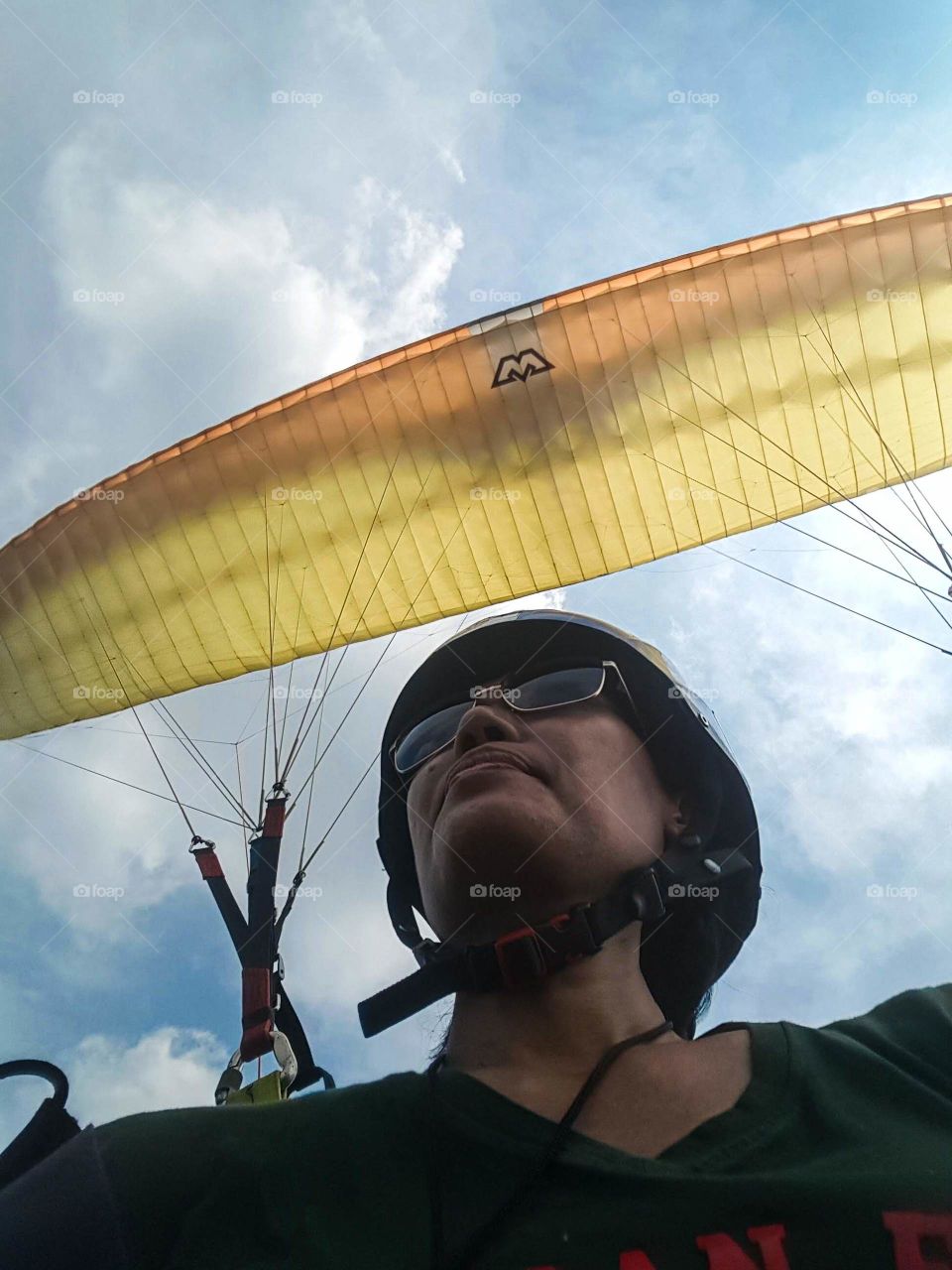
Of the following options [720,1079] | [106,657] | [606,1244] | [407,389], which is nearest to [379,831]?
[720,1079]

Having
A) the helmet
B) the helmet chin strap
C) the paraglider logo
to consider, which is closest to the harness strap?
the helmet

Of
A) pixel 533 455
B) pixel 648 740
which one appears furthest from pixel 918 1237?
pixel 533 455

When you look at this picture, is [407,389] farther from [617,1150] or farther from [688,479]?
[617,1150]

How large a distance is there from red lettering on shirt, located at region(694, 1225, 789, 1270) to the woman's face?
115cm

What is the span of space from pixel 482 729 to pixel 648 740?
2.65ft

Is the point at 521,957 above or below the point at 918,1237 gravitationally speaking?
above

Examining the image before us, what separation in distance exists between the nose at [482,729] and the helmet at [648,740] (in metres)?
0.54

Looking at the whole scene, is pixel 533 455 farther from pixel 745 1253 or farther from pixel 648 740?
pixel 745 1253

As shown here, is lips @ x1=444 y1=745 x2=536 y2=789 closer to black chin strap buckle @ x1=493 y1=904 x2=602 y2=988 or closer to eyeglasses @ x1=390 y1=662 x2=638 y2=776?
eyeglasses @ x1=390 y1=662 x2=638 y2=776

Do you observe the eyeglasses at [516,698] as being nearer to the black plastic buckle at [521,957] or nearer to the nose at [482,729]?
the nose at [482,729]

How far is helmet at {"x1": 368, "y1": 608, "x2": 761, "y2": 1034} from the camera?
3451 mm

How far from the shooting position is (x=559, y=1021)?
2633 mm

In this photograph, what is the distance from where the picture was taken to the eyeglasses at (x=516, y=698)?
11.3 feet

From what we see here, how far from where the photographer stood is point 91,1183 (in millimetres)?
1924
